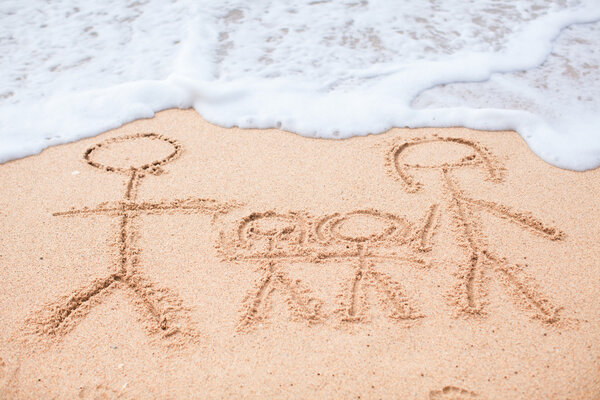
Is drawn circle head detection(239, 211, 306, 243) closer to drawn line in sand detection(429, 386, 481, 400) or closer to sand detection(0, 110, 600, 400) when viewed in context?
sand detection(0, 110, 600, 400)

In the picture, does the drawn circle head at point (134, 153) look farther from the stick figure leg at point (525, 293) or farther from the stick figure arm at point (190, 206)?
the stick figure leg at point (525, 293)

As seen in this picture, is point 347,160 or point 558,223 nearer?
point 558,223

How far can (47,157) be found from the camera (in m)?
3.00

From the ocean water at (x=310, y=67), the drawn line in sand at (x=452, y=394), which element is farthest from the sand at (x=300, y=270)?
the ocean water at (x=310, y=67)

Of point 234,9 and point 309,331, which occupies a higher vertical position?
point 234,9

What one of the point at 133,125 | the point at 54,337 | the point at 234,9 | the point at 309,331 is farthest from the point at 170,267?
the point at 234,9

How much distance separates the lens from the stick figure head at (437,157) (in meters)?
2.76

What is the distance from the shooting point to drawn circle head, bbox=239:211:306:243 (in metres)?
2.36

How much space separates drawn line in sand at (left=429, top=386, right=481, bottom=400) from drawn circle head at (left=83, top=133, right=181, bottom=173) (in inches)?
73.3

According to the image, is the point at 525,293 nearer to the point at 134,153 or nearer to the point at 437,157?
the point at 437,157

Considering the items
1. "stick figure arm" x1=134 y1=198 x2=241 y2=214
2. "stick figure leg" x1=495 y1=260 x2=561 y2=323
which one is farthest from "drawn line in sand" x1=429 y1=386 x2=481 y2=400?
"stick figure arm" x1=134 y1=198 x2=241 y2=214

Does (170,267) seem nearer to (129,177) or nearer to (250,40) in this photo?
(129,177)

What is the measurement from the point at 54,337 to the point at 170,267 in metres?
0.52

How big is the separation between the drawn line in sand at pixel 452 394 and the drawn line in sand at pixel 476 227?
36 centimetres
